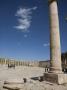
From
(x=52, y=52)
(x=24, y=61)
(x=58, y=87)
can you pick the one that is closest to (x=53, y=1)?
(x=52, y=52)

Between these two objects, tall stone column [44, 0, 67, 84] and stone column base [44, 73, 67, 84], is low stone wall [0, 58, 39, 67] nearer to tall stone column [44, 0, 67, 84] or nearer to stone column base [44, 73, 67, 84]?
tall stone column [44, 0, 67, 84]

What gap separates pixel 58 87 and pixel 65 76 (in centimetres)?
161

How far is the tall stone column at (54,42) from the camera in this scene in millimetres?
14229

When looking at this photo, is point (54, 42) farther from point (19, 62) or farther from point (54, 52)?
point (19, 62)

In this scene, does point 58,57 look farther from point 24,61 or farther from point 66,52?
point 66,52

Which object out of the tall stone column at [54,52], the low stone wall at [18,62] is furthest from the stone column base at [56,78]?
the low stone wall at [18,62]

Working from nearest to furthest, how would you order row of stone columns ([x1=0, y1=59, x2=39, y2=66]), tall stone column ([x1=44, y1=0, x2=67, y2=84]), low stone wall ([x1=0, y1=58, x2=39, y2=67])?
tall stone column ([x1=44, y1=0, x2=67, y2=84]) < low stone wall ([x1=0, y1=58, x2=39, y2=67]) < row of stone columns ([x1=0, y1=59, x2=39, y2=66])

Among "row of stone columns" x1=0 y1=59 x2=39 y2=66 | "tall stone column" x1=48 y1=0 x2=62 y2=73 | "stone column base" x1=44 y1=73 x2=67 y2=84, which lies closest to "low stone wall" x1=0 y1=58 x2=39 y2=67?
"row of stone columns" x1=0 y1=59 x2=39 y2=66

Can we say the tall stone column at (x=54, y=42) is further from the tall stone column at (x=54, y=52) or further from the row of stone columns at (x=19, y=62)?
the row of stone columns at (x=19, y=62)

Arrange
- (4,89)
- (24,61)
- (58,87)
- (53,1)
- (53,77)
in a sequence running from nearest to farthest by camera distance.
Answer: (4,89), (58,87), (53,77), (53,1), (24,61)

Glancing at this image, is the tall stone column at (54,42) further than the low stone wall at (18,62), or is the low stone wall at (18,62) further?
the low stone wall at (18,62)

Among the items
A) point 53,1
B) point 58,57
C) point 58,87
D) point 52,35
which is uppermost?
point 53,1

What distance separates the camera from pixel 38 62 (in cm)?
6294

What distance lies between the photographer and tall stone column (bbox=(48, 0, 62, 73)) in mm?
14229
